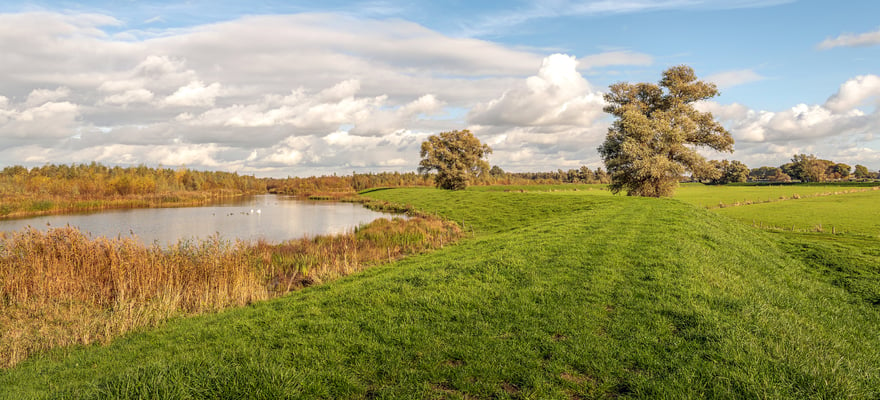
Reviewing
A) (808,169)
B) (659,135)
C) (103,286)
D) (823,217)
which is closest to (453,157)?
(659,135)

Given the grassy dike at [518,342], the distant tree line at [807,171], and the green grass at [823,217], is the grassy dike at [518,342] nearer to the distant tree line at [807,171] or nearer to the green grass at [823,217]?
the green grass at [823,217]

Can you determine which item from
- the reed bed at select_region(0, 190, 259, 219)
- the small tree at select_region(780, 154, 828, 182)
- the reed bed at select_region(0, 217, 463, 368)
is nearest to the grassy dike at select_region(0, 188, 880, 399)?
the reed bed at select_region(0, 217, 463, 368)

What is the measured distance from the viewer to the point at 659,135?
3653 cm

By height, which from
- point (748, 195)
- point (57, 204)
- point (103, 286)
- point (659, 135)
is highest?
point (659, 135)

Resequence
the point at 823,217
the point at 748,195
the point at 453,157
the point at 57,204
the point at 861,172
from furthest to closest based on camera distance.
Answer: the point at 861,172, the point at 453,157, the point at 748,195, the point at 57,204, the point at 823,217

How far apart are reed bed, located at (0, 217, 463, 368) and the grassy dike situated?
901 millimetres

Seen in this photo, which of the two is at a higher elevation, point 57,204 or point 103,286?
point 57,204

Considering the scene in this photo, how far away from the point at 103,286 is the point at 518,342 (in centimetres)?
1288

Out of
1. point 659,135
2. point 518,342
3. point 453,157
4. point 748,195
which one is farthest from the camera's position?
point 453,157

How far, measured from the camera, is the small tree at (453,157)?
248ft

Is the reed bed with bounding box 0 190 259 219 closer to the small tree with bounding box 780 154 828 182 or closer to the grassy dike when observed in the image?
the grassy dike

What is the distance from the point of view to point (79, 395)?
524 centimetres

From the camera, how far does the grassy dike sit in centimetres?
541

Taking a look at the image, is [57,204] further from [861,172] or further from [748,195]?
[861,172]
